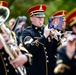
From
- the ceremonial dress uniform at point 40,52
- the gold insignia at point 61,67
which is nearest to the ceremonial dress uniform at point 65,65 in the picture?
the gold insignia at point 61,67

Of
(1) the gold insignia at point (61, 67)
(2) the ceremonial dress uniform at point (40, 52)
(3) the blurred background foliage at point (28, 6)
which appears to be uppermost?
(1) the gold insignia at point (61, 67)

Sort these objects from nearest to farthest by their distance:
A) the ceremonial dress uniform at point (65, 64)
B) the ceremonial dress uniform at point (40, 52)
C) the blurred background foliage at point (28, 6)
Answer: the ceremonial dress uniform at point (65, 64)
the ceremonial dress uniform at point (40, 52)
the blurred background foliage at point (28, 6)

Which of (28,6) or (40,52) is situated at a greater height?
(40,52)

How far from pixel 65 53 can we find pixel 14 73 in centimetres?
189

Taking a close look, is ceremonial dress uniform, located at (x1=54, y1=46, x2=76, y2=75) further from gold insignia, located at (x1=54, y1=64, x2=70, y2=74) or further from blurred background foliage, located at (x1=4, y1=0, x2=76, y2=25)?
blurred background foliage, located at (x1=4, y1=0, x2=76, y2=25)

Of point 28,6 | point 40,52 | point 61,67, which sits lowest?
point 28,6

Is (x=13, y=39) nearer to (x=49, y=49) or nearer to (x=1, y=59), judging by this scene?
(x=1, y=59)

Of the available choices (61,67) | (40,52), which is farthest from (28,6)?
(61,67)

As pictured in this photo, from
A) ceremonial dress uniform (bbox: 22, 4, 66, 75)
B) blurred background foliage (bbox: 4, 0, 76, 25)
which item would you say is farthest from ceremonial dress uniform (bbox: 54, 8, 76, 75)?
blurred background foliage (bbox: 4, 0, 76, 25)

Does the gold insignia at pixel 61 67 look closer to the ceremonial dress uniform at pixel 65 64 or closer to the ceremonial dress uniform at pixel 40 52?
the ceremonial dress uniform at pixel 65 64

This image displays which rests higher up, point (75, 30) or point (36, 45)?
point (75, 30)

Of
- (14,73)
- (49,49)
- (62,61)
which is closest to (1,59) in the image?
(14,73)

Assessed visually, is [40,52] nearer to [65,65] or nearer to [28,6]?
[65,65]

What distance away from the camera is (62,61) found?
8016 mm
